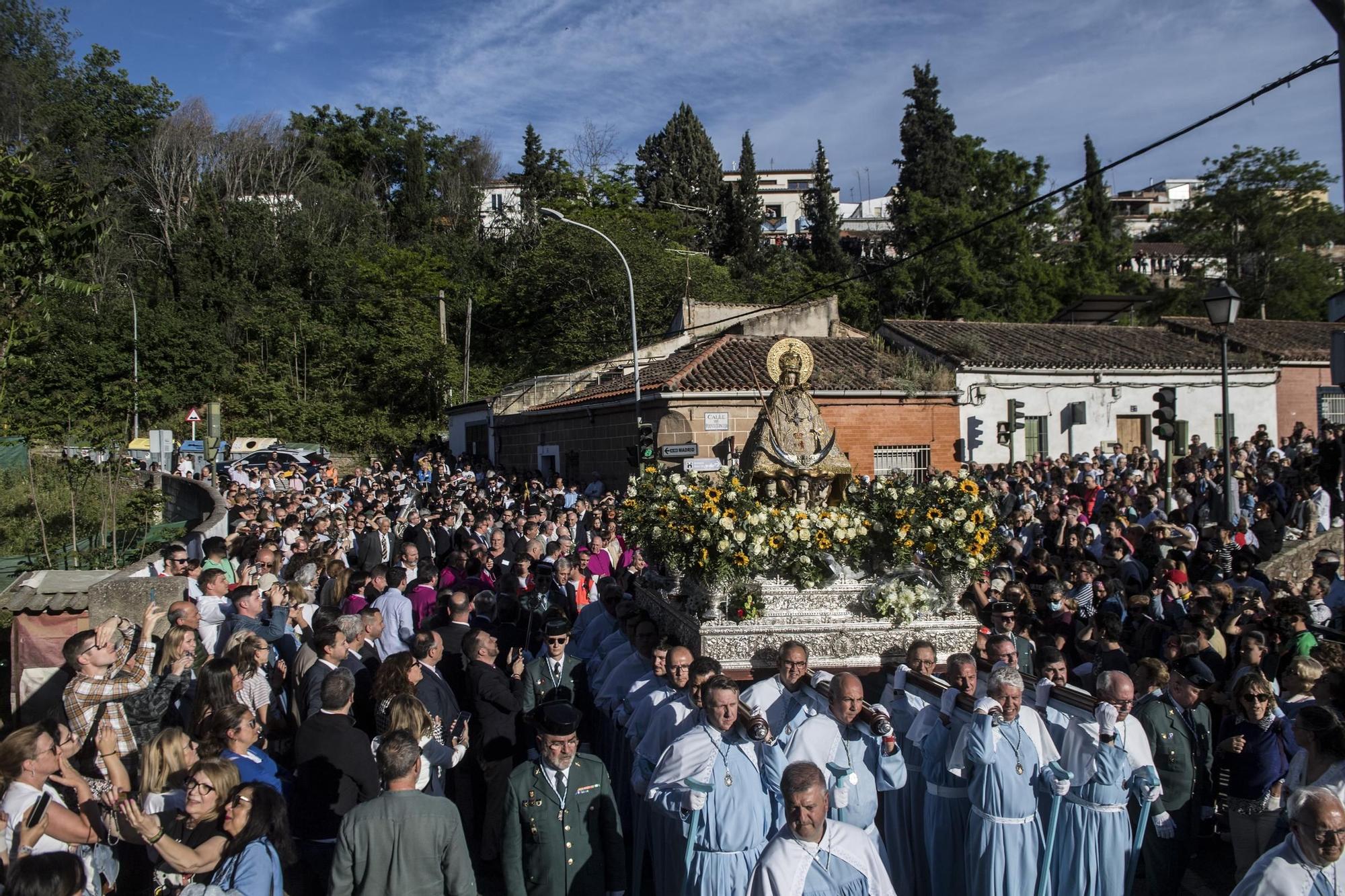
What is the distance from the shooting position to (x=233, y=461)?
1164 inches

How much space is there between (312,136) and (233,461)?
92.6 ft

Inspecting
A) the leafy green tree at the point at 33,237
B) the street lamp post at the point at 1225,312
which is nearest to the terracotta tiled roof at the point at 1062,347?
the street lamp post at the point at 1225,312

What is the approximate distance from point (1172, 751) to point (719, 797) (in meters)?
2.73

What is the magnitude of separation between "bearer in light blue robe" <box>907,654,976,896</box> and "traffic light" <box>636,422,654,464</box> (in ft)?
38.9

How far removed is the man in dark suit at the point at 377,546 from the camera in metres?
12.7

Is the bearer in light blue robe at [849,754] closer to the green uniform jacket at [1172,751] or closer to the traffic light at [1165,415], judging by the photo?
the green uniform jacket at [1172,751]

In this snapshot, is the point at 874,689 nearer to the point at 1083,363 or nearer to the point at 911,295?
the point at 1083,363

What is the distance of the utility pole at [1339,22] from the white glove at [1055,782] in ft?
11.9

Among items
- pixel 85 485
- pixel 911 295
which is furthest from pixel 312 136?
pixel 85 485

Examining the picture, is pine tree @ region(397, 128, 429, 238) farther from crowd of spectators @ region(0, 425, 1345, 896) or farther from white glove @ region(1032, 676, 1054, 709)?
white glove @ region(1032, 676, 1054, 709)

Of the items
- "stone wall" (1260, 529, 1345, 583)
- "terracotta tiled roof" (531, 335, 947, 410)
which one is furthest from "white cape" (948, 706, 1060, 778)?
"terracotta tiled roof" (531, 335, 947, 410)

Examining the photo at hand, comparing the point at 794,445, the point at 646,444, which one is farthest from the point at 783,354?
the point at 646,444

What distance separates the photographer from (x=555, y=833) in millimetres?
4707

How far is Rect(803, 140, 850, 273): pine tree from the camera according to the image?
1891 inches
